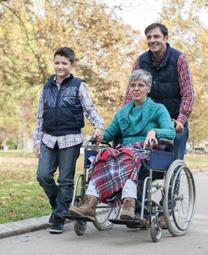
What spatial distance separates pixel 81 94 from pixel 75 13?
45.0 ft

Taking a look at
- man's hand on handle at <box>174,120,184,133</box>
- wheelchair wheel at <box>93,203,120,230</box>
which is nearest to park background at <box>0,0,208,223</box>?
wheelchair wheel at <box>93,203,120,230</box>

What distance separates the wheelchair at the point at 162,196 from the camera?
4785 millimetres

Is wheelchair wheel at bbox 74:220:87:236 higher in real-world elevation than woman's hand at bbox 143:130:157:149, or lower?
lower

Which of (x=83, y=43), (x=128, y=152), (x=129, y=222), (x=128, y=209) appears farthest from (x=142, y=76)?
(x=83, y=43)

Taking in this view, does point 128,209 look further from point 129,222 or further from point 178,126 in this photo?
point 178,126

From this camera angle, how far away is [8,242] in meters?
4.84

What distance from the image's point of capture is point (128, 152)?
482cm

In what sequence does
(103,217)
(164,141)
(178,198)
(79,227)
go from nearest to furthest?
(164,141)
(79,227)
(178,198)
(103,217)

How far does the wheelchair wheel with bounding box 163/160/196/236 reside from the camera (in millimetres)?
4922

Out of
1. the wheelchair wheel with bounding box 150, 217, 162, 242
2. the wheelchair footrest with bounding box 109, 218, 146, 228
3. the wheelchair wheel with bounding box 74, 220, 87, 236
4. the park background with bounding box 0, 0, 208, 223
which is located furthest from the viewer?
the park background with bounding box 0, 0, 208, 223

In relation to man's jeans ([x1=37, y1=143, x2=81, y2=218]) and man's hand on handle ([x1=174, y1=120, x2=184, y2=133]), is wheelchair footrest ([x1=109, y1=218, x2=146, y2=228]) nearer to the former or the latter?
man's jeans ([x1=37, y1=143, x2=81, y2=218])

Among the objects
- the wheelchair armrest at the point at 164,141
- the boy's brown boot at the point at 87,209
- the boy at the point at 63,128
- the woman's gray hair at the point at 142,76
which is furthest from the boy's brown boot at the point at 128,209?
the woman's gray hair at the point at 142,76

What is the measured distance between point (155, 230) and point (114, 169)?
2.18 ft

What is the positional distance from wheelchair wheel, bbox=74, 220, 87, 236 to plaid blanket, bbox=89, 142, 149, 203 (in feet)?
1.31
